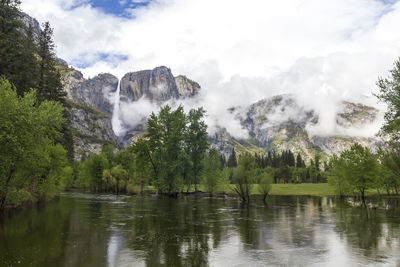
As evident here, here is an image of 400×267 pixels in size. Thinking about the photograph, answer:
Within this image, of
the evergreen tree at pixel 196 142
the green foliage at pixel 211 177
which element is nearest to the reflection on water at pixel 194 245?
the evergreen tree at pixel 196 142

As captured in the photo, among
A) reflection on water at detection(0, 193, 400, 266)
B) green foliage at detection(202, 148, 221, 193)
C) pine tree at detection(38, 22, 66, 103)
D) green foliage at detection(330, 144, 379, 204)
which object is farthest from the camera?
green foliage at detection(202, 148, 221, 193)

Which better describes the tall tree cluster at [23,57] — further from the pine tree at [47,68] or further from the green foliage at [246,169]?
the green foliage at [246,169]

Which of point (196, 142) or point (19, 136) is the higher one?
point (196, 142)

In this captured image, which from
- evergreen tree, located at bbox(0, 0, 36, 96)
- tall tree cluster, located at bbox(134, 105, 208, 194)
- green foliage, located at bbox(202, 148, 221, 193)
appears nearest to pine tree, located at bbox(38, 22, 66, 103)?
evergreen tree, located at bbox(0, 0, 36, 96)

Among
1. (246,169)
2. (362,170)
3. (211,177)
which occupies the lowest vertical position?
(211,177)

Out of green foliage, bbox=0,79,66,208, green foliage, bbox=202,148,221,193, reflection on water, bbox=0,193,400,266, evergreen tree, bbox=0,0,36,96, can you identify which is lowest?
reflection on water, bbox=0,193,400,266

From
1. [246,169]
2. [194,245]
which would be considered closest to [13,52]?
[194,245]

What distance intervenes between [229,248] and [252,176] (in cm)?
4747

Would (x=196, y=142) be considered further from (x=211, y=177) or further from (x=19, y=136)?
(x=19, y=136)

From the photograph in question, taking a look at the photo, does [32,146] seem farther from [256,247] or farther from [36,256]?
[256,247]

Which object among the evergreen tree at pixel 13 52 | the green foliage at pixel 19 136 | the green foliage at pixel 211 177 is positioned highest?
the evergreen tree at pixel 13 52

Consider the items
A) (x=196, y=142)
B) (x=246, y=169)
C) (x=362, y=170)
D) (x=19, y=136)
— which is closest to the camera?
(x=19, y=136)

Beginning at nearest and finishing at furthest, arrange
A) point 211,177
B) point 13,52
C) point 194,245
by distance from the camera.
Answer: point 194,245 → point 13,52 → point 211,177

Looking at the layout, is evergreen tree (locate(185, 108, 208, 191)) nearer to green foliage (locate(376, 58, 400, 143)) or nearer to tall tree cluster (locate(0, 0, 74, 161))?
tall tree cluster (locate(0, 0, 74, 161))
